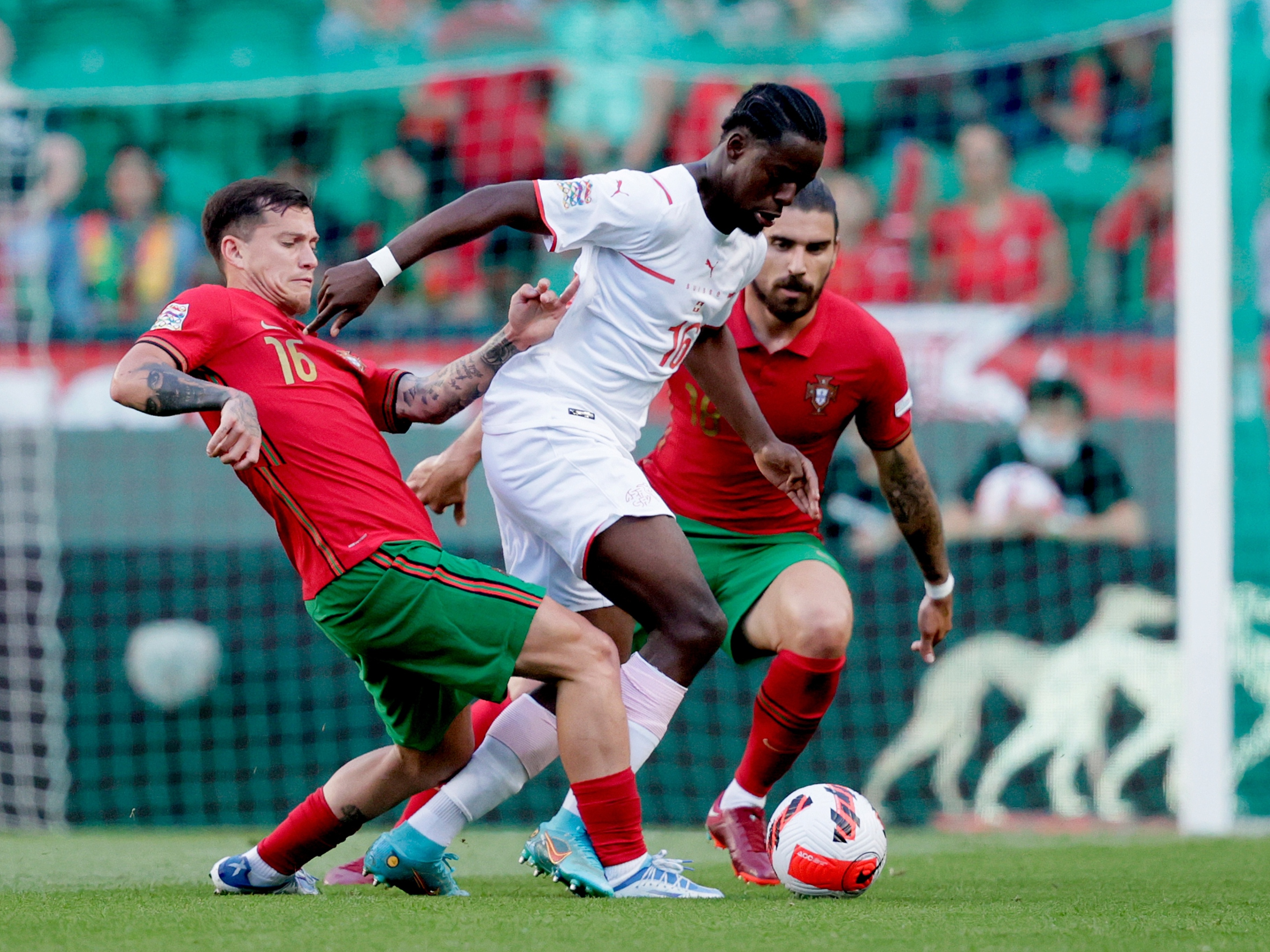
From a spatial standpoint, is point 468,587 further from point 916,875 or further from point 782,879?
point 916,875

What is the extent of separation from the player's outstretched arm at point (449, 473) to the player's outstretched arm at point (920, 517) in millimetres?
1288

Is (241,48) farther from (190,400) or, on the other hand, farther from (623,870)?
(623,870)

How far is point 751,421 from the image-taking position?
427 cm

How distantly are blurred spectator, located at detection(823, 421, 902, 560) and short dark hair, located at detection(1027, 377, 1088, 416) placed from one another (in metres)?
0.91

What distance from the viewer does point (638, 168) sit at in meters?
10.1

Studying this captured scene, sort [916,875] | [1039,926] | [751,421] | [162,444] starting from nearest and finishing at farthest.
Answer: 1. [1039,926]
2. [751,421]
3. [916,875]
4. [162,444]

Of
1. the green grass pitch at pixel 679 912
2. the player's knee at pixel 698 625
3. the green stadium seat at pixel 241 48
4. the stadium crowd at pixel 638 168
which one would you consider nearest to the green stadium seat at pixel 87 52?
the green stadium seat at pixel 241 48

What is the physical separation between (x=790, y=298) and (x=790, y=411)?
343 mm

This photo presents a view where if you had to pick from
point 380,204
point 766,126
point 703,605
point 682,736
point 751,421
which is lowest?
point 682,736

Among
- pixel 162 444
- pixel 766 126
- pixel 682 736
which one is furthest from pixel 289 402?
pixel 162 444

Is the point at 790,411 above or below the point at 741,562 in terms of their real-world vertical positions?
above

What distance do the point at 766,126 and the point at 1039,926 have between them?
1923 millimetres

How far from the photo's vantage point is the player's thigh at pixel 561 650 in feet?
11.3

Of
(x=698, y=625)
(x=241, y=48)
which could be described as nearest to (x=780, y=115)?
(x=698, y=625)
